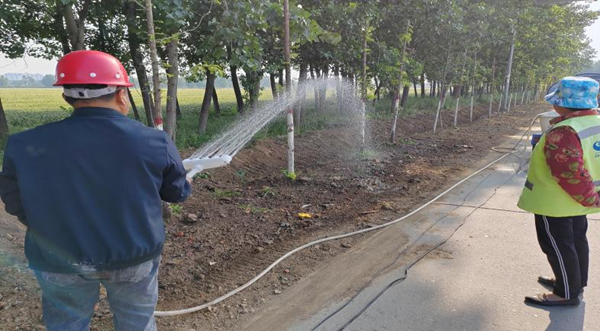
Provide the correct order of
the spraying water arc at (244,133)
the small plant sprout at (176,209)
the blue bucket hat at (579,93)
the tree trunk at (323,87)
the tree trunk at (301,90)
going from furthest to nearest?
the tree trunk at (323,87), the tree trunk at (301,90), the small plant sprout at (176,209), the blue bucket hat at (579,93), the spraying water arc at (244,133)

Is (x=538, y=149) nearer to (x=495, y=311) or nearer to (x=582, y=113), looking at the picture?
(x=582, y=113)

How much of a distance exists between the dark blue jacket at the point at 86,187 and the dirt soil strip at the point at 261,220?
4.91ft

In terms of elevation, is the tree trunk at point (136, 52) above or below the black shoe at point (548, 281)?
above

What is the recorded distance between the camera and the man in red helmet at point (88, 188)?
68.7 inches

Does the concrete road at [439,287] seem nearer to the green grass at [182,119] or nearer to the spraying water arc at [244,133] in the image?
the spraying water arc at [244,133]

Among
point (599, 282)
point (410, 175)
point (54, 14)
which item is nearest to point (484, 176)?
point (410, 175)

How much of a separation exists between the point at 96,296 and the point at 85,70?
1.16 meters

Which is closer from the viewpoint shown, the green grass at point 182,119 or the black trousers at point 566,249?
the black trousers at point 566,249

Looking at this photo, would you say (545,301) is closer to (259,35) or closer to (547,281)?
(547,281)

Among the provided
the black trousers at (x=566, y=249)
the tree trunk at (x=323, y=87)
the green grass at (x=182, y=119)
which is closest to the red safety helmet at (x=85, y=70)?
the green grass at (x=182, y=119)

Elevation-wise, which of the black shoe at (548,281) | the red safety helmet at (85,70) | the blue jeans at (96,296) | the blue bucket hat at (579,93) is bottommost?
the black shoe at (548,281)

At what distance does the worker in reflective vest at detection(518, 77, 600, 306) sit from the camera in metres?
3.04

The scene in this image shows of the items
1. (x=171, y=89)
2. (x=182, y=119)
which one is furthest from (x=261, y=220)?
(x=182, y=119)

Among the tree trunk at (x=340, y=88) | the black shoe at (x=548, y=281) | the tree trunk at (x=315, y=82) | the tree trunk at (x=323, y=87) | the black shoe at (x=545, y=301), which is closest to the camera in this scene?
the black shoe at (x=545, y=301)
